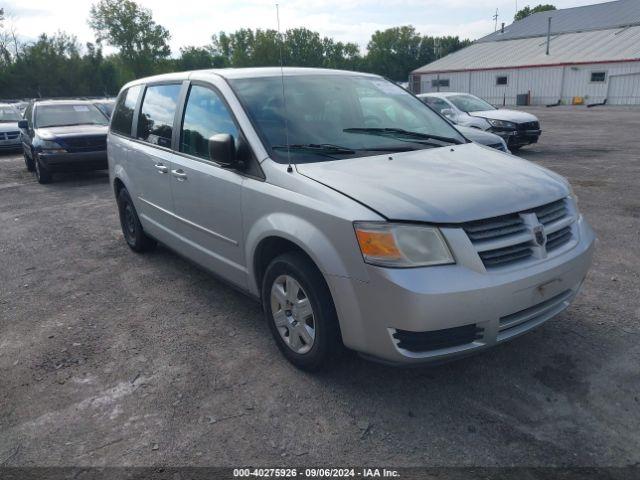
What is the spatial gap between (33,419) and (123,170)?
309 cm

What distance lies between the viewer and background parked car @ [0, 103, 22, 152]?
16547 millimetres

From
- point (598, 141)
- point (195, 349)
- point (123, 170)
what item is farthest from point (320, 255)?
point (598, 141)

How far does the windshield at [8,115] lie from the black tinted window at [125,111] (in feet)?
46.2

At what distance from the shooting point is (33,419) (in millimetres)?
2959

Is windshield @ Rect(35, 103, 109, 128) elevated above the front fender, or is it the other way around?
windshield @ Rect(35, 103, 109, 128)

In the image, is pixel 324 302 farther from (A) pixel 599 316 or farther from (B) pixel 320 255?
(A) pixel 599 316

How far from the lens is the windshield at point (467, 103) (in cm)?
1330

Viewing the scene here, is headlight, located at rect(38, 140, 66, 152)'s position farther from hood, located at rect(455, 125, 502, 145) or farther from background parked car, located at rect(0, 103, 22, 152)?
hood, located at rect(455, 125, 502, 145)

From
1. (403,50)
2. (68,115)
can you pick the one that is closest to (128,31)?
(403,50)

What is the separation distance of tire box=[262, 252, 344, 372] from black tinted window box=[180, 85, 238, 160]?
101 centimetres

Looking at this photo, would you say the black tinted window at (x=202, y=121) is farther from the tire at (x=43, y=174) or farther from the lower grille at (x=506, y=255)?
the tire at (x=43, y=174)

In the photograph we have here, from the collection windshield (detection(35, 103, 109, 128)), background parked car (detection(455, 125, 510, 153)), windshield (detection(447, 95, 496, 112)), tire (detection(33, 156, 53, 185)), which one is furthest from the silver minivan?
windshield (detection(447, 95, 496, 112))

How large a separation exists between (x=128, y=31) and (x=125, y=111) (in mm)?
78130

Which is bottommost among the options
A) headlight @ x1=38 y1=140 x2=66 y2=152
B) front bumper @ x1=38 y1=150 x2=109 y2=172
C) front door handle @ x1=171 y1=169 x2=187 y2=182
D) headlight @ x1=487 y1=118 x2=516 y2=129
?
front bumper @ x1=38 y1=150 x2=109 y2=172
